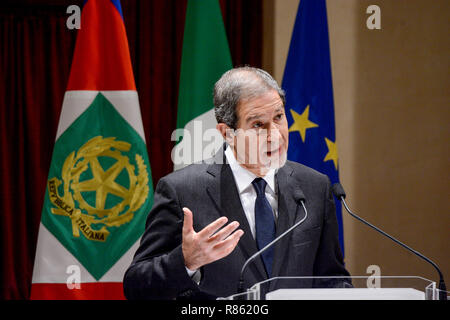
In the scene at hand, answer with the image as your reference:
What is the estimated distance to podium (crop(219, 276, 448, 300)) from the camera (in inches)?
48.9

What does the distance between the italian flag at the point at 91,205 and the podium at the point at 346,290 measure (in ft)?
5.84

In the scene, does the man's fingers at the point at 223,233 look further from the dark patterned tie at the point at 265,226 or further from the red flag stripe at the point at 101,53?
the red flag stripe at the point at 101,53

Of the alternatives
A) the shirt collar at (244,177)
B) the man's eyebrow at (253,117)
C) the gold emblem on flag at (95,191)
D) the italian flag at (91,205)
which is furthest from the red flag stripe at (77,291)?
the man's eyebrow at (253,117)

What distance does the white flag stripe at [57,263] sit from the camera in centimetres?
300

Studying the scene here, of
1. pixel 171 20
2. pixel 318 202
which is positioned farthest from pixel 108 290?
pixel 171 20

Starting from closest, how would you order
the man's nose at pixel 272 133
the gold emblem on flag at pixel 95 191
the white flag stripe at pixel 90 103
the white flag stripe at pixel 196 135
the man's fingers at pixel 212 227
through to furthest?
the man's fingers at pixel 212 227 → the man's nose at pixel 272 133 → the gold emblem on flag at pixel 95 191 → the white flag stripe at pixel 90 103 → the white flag stripe at pixel 196 135

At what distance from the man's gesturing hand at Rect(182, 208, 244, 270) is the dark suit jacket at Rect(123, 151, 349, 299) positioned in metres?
0.14

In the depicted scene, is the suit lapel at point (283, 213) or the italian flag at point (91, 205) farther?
the italian flag at point (91, 205)

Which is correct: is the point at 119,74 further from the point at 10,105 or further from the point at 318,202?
the point at 318,202

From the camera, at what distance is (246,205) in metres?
1.88

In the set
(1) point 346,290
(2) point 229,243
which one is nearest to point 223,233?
(2) point 229,243

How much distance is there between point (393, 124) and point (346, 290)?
292cm

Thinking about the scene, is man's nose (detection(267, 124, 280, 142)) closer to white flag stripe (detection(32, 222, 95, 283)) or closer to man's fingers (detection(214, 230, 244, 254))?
man's fingers (detection(214, 230, 244, 254))

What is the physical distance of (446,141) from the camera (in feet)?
12.9
